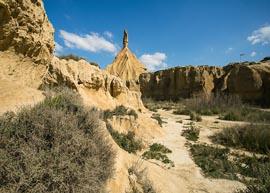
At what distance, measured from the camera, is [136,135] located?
11.1 m

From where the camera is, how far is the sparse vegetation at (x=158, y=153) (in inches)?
357

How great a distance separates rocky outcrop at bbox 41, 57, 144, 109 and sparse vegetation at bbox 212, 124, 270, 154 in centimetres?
625

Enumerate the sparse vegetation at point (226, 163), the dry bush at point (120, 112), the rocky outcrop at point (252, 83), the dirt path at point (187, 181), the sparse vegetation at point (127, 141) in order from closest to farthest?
the dirt path at point (187, 181) < the sparse vegetation at point (226, 163) < the sparse vegetation at point (127, 141) < the dry bush at point (120, 112) < the rocky outcrop at point (252, 83)

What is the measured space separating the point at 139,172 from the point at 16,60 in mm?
4467

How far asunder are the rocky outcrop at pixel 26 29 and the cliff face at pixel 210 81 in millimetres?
34367

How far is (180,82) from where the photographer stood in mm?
47938

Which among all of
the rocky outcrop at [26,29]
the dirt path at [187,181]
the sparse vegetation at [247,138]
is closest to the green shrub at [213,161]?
the dirt path at [187,181]

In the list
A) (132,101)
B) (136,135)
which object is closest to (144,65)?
(132,101)

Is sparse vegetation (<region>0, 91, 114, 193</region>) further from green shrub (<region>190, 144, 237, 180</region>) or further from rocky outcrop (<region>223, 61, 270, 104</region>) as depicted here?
rocky outcrop (<region>223, 61, 270, 104</region>)

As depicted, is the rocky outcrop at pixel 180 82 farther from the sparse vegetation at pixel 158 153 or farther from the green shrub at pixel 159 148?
the sparse vegetation at pixel 158 153

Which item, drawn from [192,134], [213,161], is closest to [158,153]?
[213,161]

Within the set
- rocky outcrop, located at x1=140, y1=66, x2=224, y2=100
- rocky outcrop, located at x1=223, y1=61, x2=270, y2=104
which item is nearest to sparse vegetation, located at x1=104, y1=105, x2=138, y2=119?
rocky outcrop, located at x1=223, y1=61, x2=270, y2=104

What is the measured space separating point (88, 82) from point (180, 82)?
38151 mm

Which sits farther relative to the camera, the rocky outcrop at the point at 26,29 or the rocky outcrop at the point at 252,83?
the rocky outcrop at the point at 252,83
